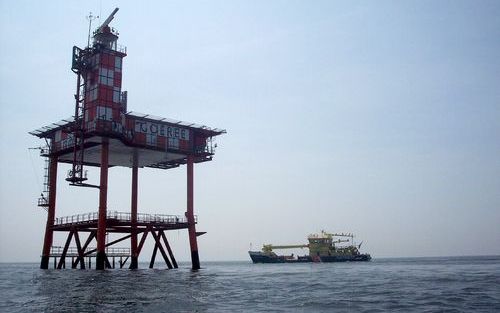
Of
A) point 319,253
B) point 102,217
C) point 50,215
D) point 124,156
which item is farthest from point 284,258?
point 102,217

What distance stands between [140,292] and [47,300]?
252 inches

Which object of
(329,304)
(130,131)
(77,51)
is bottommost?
(329,304)

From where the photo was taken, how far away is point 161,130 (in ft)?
221

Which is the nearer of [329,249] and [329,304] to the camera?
[329,304]

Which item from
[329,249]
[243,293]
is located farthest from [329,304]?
[329,249]

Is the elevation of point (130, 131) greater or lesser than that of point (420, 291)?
greater

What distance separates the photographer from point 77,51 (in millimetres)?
65438

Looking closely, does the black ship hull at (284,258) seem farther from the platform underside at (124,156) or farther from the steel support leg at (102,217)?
the steel support leg at (102,217)

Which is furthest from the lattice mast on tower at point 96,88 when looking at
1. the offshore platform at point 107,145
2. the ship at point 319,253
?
the ship at point 319,253

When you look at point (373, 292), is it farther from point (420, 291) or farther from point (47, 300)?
point (47, 300)

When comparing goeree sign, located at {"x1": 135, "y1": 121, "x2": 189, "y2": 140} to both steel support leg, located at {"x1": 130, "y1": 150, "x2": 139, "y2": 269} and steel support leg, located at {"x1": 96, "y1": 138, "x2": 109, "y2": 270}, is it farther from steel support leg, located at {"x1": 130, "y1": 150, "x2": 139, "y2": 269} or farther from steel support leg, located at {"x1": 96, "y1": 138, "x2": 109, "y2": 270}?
steel support leg, located at {"x1": 96, "y1": 138, "x2": 109, "y2": 270}

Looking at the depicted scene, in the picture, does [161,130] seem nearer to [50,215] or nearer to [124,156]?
[124,156]

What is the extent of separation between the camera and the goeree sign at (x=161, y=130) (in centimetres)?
6562

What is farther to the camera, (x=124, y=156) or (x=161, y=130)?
(x=124, y=156)
